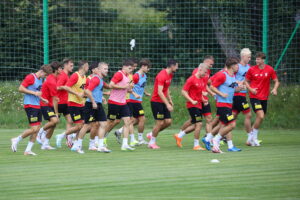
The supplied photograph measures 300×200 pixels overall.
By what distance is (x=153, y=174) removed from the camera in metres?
11.3

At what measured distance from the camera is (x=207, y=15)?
25.2 meters

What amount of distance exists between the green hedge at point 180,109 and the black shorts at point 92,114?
23.7ft

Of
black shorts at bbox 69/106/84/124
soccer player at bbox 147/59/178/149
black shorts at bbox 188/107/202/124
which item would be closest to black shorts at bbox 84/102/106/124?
black shorts at bbox 69/106/84/124

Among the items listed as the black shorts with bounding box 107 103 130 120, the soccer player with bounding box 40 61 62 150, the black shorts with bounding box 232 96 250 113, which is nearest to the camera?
the black shorts with bounding box 107 103 130 120

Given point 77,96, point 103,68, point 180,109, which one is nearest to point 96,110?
point 77,96

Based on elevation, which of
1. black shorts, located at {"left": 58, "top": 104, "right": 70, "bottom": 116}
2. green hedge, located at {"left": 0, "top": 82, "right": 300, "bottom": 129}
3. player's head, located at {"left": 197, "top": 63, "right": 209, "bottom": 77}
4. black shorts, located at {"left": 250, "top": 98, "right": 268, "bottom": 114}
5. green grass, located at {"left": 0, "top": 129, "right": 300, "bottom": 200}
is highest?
player's head, located at {"left": 197, "top": 63, "right": 209, "bottom": 77}

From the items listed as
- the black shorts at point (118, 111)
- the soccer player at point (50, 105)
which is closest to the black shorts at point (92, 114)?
the black shorts at point (118, 111)

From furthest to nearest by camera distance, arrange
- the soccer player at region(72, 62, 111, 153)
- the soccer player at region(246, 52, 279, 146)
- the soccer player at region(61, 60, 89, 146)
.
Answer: the soccer player at region(246, 52, 279, 146) → the soccer player at region(61, 60, 89, 146) → the soccer player at region(72, 62, 111, 153)

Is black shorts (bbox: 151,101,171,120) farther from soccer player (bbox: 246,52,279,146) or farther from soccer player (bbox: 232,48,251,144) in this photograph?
soccer player (bbox: 246,52,279,146)

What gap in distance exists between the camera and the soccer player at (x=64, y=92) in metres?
16.1

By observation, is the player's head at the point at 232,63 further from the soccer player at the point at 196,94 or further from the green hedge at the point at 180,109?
the green hedge at the point at 180,109

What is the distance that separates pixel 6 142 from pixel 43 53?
7.31 metres

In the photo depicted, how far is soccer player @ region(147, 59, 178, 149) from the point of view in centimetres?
1598

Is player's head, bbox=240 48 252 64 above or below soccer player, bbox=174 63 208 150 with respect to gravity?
above
